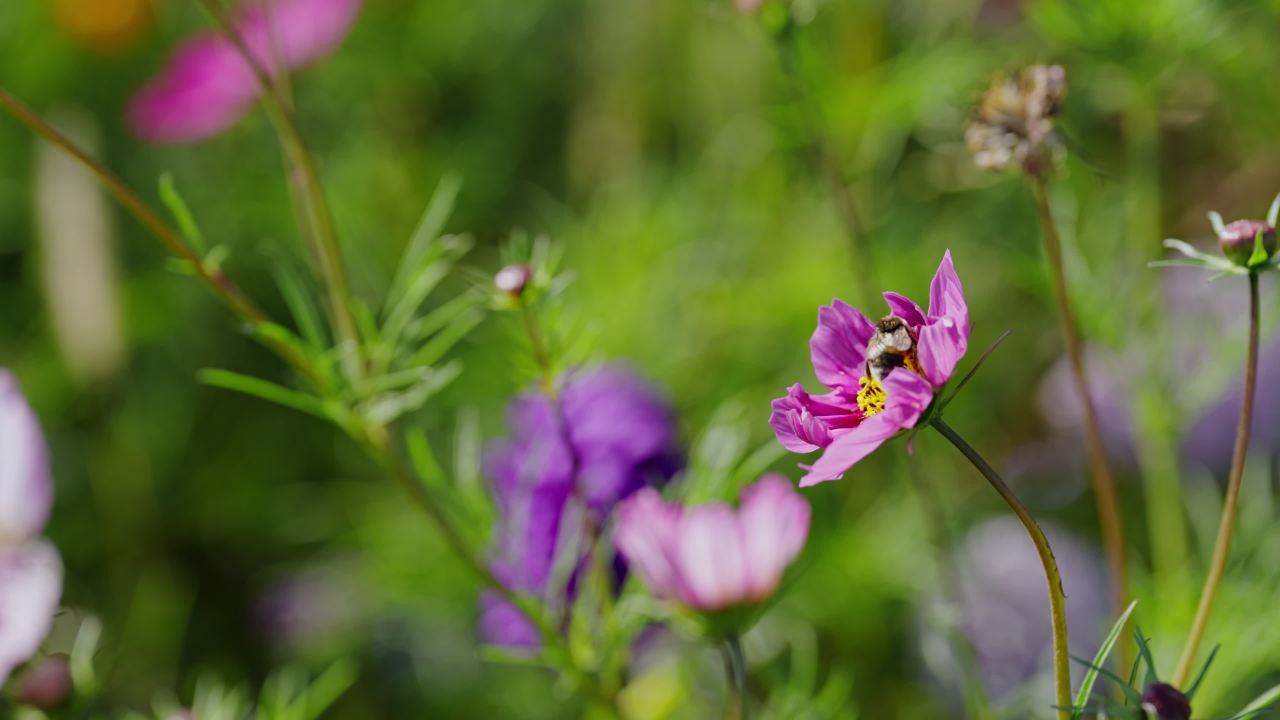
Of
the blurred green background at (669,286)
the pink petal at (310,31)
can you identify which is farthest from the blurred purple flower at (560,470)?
the pink petal at (310,31)

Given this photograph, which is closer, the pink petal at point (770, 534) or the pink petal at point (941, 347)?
the pink petal at point (941, 347)

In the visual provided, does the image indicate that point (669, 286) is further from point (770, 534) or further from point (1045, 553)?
point (1045, 553)

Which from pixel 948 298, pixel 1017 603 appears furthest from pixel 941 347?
pixel 1017 603

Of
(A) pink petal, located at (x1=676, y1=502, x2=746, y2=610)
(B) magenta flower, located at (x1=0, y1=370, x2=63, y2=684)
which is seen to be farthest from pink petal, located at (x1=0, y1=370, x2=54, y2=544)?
(A) pink petal, located at (x1=676, y1=502, x2=746, y2=610)

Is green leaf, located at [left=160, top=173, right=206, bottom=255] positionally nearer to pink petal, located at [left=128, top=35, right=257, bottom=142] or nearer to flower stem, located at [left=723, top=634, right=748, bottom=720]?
flower stem, located at [left=723, top=634, right=748, bottom=720]

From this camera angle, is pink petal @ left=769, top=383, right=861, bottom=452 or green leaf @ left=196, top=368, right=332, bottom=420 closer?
pink petal @ left=769, top=383, right=861, bottom=452

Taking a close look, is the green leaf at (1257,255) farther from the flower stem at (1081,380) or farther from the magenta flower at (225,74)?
the magenta flower at (225,74)
